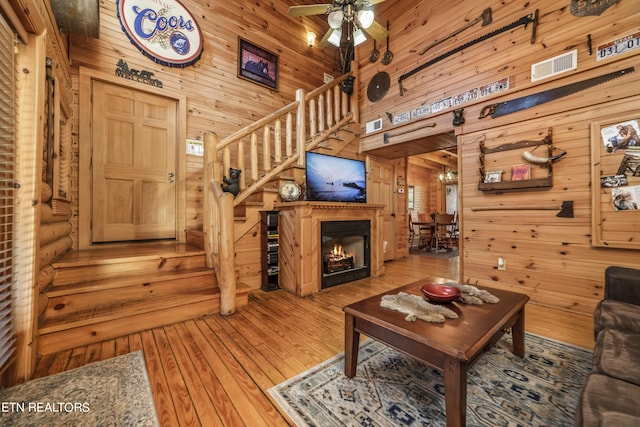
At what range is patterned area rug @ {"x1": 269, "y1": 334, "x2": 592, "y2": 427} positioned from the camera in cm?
118

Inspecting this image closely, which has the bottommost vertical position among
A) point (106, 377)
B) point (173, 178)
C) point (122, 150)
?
point (106, 377)

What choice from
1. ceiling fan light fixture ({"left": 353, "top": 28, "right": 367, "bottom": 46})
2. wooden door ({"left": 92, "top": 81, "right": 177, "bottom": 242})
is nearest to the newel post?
wooden door ({"left": 92, "top": 81, "right": 177, "bottom": 242})

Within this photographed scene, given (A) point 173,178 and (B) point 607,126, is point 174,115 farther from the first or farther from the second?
(B) point 607,126

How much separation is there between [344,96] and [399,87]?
1.02 metres

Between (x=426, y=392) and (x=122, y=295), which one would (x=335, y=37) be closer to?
(x=122, y=295)

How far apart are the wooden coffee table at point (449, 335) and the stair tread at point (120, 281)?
5.81 ft

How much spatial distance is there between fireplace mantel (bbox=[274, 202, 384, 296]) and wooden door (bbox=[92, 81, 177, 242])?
1.62 metres

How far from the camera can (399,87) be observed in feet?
13.3

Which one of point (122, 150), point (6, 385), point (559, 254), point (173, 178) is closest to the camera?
point (6, 385)

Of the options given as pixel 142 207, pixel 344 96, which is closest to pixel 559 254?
pixel 344 96

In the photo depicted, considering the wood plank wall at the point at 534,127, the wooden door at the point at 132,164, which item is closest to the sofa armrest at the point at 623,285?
the wood plank wall at the point at 534,127

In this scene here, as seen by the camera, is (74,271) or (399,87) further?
(399,87)

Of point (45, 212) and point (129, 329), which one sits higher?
point (45, 212)

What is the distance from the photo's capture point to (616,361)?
0.98 meters
